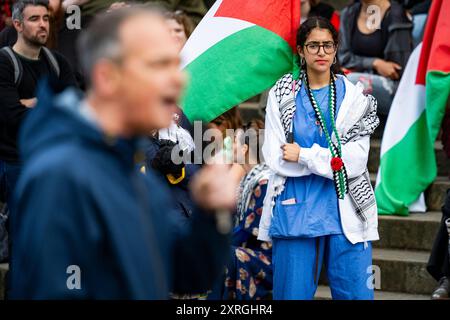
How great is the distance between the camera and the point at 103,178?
2723 millimetres

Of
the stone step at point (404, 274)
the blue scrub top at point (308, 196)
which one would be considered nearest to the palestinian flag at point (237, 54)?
the blue scrub top at point (308, 196)

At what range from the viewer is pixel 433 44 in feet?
25.2

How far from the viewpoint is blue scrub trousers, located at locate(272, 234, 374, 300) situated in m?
6.00

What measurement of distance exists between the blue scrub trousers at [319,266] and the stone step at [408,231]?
1898mm

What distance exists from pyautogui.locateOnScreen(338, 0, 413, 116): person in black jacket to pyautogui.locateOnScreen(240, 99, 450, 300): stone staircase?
0.54m

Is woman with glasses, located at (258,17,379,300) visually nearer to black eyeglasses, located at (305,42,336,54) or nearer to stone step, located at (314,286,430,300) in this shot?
black eyeglasses, located at (305,42,336,54)

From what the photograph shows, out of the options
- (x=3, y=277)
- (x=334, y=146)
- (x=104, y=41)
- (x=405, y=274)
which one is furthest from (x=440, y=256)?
(x=104, y=41)

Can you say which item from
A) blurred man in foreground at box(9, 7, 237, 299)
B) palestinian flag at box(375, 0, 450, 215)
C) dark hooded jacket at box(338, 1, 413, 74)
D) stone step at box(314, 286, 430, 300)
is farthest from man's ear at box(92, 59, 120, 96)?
dark hooded jacket at box(338, 1, 413, 74)

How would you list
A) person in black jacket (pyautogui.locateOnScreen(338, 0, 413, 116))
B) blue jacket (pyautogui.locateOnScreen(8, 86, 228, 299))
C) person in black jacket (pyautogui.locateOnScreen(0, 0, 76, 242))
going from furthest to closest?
1. person in black jacket (pyautogui.locateOnScreen(338, 0, 413, 116))
2. person in black jacket (pyautogui.locateOnScreen(0, 0, 76, 242))
3. blue jacket (pyautogui.locateOnScreen(8, 86, 228, 299))

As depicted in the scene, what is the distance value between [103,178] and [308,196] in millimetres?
3368

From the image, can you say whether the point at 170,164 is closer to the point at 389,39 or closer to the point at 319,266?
the point at 319,266

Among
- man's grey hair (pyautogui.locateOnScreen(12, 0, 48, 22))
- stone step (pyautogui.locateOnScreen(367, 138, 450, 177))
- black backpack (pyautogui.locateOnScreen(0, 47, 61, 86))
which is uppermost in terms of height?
man's grey hair (pyautogui.locateOnScreen(12, 0, 48, 22))

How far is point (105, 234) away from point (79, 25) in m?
5.97

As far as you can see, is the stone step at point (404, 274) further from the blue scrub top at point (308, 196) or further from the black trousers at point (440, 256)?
the blue scrub top at point (308, 196)
